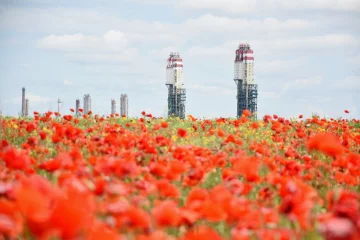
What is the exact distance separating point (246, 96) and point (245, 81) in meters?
1.54

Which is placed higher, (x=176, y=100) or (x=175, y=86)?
(x=175, y=86)

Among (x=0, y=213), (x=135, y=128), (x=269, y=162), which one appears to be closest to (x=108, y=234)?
(x=0, y=213)

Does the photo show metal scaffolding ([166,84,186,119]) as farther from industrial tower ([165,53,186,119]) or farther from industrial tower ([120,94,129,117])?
industrial tower ([120,94,129,117])

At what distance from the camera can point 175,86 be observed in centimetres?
5869

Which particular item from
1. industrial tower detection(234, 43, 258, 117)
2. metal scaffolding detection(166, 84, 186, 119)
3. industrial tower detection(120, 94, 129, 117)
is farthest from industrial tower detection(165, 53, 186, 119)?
industrial tower detection(120, 94, 129, 117)

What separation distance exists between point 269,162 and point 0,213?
10.5 ft

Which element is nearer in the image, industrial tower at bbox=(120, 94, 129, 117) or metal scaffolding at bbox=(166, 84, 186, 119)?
industrial tower at bbox=(120, 94, 129, 117)

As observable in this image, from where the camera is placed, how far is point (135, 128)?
33.2 ft

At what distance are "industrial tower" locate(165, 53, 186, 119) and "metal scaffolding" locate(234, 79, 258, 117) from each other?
699cm

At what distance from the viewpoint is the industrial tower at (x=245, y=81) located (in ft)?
172

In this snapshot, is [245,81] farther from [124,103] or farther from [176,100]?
[124,103]

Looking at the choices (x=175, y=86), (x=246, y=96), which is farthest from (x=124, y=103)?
(x=175, y=86)

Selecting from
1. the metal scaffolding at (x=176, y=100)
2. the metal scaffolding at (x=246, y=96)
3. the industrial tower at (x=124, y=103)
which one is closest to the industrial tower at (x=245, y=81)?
the metal scaffolding at (x=246, y=96)

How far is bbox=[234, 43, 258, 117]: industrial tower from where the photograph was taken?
52344mm
